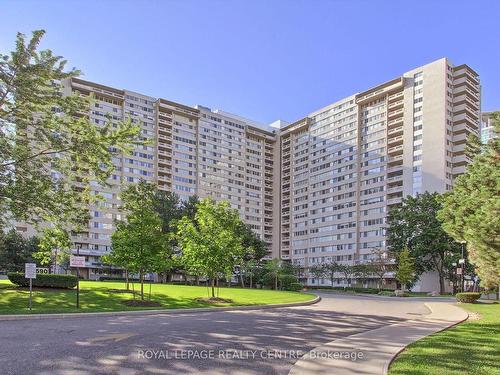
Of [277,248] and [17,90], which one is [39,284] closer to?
[17,90]

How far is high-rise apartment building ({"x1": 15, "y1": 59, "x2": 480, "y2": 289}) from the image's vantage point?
307 ft

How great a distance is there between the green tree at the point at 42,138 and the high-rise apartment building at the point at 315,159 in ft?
189

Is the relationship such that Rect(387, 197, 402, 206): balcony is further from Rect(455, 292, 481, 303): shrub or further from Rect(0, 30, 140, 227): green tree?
Rect(0, 30, 140, 227): green tree

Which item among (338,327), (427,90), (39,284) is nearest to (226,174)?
(427,90)

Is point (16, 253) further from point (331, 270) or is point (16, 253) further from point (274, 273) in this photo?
point (331, 270)

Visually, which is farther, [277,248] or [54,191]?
[277,248]

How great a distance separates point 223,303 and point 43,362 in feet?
61.2

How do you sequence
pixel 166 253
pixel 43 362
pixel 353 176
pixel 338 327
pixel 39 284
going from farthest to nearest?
pixel 353 176 → pixel 39 284 → pixel 166 253 → pixel 338 327 → pixel 43 362

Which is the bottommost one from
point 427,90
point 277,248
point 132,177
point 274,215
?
point 277,248

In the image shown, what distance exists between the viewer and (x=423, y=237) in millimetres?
71812

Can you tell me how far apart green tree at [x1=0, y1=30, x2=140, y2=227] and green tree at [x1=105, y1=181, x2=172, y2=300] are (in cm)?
275

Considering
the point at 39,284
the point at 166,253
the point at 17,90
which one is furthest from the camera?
the point at 39,284

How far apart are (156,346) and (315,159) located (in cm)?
11758

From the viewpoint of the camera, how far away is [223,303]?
26672 mm
